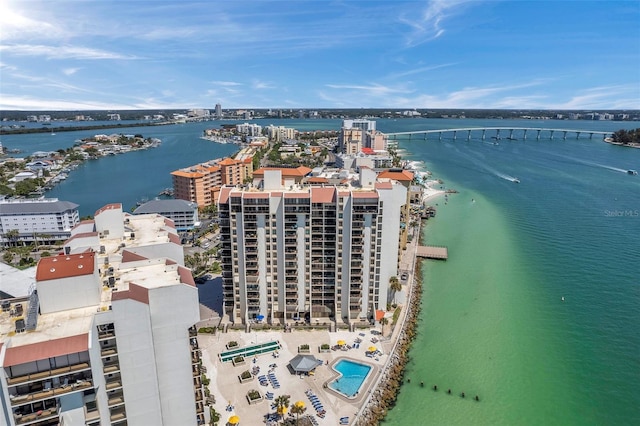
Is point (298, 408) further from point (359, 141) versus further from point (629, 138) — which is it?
point (629, 138)

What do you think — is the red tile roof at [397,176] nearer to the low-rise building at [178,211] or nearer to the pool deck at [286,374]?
the pool deck at [286,374]

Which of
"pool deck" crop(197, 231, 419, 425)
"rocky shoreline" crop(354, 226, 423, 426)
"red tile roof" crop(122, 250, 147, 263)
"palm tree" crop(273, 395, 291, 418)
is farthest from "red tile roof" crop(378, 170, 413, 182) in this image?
"red tile roof" crop(122, 250, 147, 263)

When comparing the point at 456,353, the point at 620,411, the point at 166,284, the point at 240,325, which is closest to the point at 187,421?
the point at 166,284

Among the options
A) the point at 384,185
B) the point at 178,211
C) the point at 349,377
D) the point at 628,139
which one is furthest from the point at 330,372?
the point at 628,139

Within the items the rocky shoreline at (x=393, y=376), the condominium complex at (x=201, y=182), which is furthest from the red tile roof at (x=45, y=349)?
the condominium complex at (x=201, y=182)

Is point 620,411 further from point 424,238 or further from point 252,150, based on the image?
point 252,150

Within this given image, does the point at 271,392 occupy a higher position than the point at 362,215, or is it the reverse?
the point at 362,215
